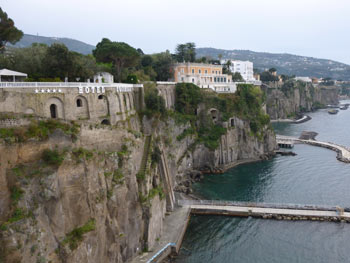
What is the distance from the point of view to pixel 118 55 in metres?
49.2

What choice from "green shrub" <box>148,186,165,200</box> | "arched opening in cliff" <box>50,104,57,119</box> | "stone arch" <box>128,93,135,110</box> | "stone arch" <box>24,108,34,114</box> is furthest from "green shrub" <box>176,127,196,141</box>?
"stone arch" <box>24,108,34,114</box>

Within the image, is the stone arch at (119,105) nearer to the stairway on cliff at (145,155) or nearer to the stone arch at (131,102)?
the stone arch at (131,102)

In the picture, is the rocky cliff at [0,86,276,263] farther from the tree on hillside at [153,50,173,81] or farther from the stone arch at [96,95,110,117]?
the tree on hillside at [153,50,173,81]

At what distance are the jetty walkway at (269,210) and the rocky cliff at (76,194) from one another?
8152 mm

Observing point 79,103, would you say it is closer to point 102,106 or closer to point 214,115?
point 102,106

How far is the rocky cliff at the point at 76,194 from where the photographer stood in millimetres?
19547

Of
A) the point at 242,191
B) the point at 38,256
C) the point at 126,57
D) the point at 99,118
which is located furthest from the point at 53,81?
the point at 242,191

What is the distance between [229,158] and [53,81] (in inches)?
1728

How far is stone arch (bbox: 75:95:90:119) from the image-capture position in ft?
102

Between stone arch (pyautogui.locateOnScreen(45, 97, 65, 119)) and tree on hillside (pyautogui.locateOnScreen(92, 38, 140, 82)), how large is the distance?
21.1m

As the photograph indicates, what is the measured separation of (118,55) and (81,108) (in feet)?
67.8

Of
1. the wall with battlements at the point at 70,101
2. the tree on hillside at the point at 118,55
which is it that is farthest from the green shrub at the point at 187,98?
the wall with battlements at the point at 70,101

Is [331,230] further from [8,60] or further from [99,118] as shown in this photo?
[8,60]

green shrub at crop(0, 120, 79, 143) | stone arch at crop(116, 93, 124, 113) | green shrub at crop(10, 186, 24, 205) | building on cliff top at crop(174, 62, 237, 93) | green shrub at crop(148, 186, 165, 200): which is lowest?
green shrub at crop(148, 186, 165, 200)
